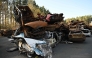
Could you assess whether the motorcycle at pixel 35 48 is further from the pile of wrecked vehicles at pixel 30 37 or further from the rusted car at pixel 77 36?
the rusted car at pixel 77 36

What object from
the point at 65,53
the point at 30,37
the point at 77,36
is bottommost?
the point at 65,53

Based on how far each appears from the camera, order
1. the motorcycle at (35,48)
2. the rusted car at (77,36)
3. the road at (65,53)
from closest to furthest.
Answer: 1. the motorcycle at (35,48)
2. the road at (65,53)
3. the rusted car at (77,36)

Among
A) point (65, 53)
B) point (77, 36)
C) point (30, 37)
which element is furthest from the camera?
point (77, 36)

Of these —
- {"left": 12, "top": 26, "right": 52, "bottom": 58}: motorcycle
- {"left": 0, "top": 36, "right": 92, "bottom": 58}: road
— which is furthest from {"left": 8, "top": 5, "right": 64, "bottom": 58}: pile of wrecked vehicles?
{"left": 0, "top": 36, "right": 92, "bottom": 58}: road

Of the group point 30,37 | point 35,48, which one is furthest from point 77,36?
point 35,48

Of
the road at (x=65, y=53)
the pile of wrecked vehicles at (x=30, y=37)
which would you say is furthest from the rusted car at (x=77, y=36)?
the pile of wrecked vehicles at (x=30, y=37)

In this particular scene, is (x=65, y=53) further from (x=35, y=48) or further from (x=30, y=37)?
(x=35, y=48)

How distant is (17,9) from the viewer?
12.2 meters

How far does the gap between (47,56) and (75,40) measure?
9.77m

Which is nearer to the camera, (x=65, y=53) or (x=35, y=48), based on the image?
(x=35, y=48)

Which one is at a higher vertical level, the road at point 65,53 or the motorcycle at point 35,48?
the motorcycle at point 35,48

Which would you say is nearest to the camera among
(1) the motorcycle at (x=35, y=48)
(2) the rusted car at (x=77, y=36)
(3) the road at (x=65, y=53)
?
(1) the motorcycle at (x=35, y=48)

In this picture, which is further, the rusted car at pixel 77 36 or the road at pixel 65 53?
the rusted car at pixel 77 36

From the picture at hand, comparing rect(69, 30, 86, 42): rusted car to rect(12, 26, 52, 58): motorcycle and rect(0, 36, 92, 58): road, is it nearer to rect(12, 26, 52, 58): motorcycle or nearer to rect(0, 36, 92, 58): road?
rect(0, 36, 92, 58): road
